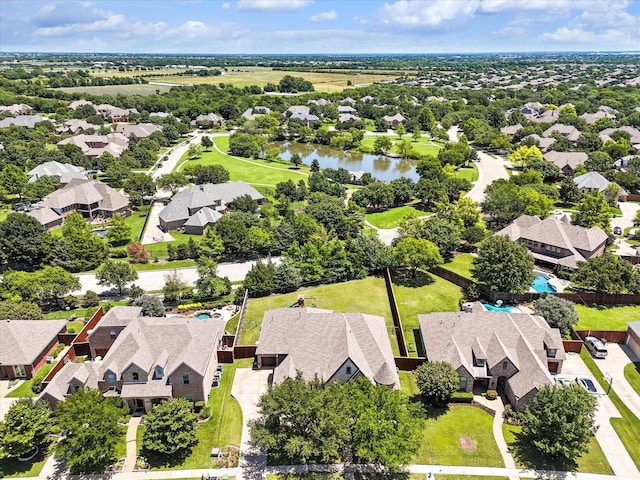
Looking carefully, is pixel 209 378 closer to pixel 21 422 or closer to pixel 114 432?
pixel 114 432

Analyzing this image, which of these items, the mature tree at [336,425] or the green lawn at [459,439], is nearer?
the mature tree at [336,425]

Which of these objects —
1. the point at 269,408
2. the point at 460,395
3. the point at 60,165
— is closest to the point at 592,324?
the point at 460,395

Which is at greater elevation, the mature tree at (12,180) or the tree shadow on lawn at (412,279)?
the mature tree at (12,180)

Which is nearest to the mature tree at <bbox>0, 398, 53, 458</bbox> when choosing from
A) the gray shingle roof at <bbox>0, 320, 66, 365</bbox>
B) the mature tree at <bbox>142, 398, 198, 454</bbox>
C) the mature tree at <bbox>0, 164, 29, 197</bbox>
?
the mature tree at <bbox>142, 398, 198, 454</bbox>

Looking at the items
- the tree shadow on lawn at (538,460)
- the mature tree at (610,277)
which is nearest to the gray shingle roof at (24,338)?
the tree shadow on lawn at (538,460)

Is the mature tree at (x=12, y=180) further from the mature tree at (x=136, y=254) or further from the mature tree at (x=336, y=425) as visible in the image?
the mature tree at (x=336, y=425)

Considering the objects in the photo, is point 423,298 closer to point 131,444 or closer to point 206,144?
point 131,444

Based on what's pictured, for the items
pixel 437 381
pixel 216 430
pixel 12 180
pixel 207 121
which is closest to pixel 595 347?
pixel 437 381
